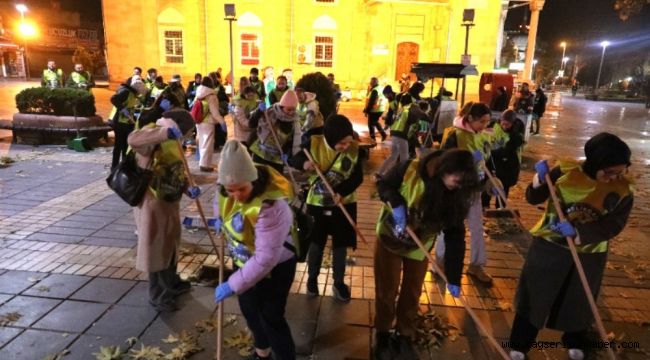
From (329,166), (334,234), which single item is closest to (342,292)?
(334,234)

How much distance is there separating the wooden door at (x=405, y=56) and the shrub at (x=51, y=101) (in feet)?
67.5

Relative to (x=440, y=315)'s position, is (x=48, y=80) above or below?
above

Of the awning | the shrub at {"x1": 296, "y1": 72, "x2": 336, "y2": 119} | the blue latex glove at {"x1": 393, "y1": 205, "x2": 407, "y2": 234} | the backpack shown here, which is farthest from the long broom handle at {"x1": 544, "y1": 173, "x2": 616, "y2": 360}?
the awning

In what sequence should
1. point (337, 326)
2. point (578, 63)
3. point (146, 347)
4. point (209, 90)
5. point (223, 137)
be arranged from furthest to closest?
point (578, 63)
point (223, 137)
point (209, 90)
point (337, 326)
point (146, 347)

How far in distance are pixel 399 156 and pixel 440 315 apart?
520 cm

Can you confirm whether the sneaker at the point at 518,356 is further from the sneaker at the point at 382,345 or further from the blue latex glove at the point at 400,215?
the blue latex glove at the point at 400,215

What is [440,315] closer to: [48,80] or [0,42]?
[48,80]

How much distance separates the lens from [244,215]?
2.80 meters

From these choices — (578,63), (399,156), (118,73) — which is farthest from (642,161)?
(578,63)

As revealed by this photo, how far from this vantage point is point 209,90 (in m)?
9.15

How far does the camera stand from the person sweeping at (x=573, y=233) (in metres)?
3.16

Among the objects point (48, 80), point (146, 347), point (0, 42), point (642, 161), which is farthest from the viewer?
point (0, 42)

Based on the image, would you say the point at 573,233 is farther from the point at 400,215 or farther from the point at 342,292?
the point at 342,292

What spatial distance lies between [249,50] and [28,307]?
81.5 feet
